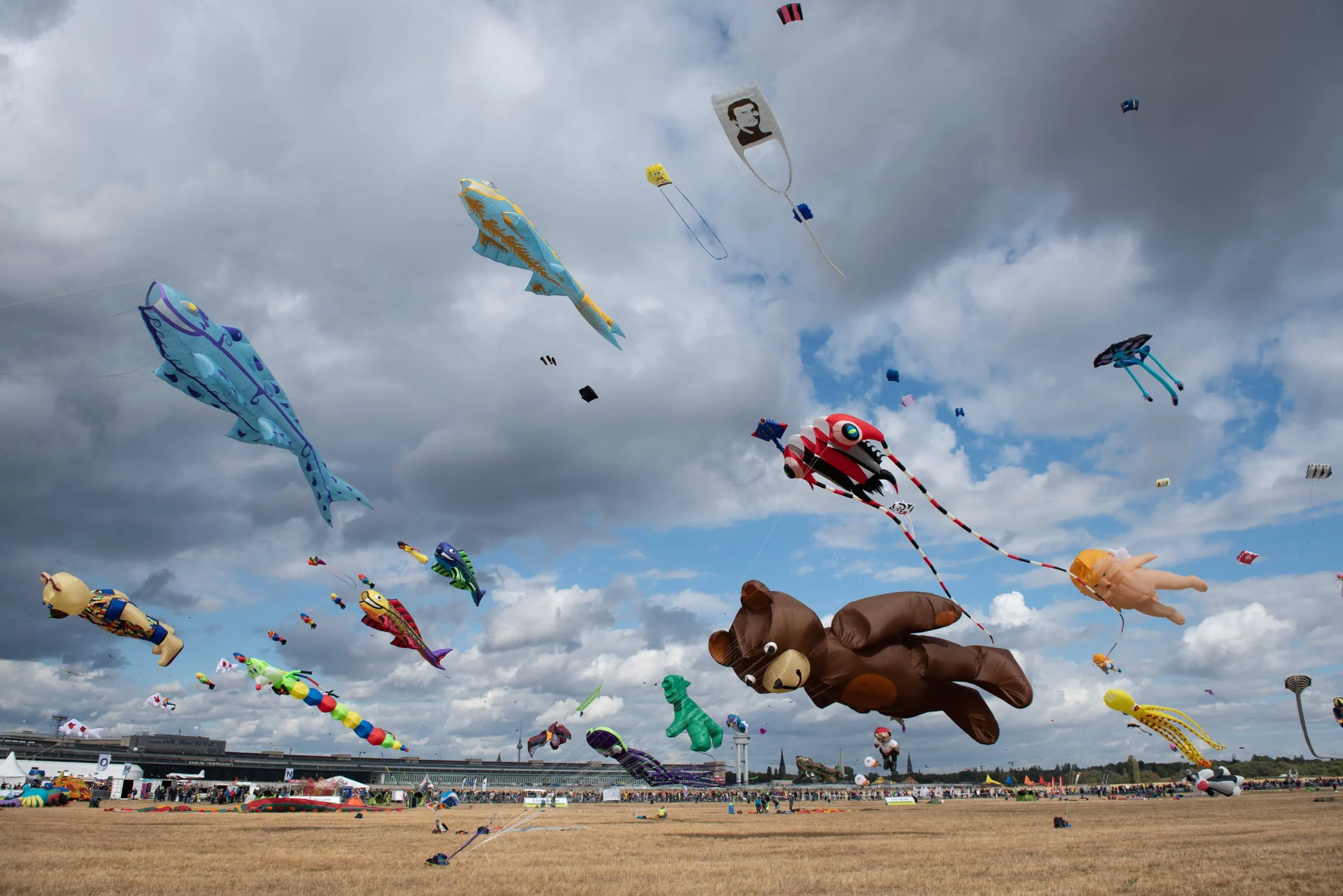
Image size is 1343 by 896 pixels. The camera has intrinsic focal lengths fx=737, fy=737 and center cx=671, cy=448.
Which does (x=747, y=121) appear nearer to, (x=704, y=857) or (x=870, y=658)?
(x=870, y=658)

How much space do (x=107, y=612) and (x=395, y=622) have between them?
28.2 ft

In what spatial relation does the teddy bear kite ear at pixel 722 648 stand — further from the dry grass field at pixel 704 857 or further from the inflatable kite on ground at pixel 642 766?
the inflatable kite on ground at pixel 642 766

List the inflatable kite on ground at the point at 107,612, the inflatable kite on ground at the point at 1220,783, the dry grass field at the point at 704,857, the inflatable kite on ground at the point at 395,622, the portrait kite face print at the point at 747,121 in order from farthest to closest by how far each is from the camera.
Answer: the inflatable kite on ground at the point at 1220,783 → the inflatable kite on ground at the point at 395,622 → the inflatable kite on ground at the point at 107,612 → the portrait kite face print at the point at 747,121 → the dry grass field at the point at 704,857

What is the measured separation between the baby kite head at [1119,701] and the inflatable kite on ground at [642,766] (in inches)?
631

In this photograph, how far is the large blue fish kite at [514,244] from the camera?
16156 millimetres

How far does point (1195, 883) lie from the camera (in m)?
11.4

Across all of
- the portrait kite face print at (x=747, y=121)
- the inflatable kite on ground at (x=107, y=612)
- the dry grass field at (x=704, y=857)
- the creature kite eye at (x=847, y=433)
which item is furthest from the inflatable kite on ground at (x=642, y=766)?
the portrait kite face print at (x=747, y=121)

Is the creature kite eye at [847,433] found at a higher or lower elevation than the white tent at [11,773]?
higher

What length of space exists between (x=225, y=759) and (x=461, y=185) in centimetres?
9830

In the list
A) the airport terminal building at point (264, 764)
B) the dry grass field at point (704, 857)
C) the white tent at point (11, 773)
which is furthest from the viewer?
the airport terminal building at point (264, 764)

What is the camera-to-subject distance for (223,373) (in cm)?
1573

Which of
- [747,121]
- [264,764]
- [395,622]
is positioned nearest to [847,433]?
[747,121]

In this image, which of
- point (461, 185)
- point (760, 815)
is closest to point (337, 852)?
point (461, 185)

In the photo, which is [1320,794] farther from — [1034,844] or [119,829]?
[119,829]
